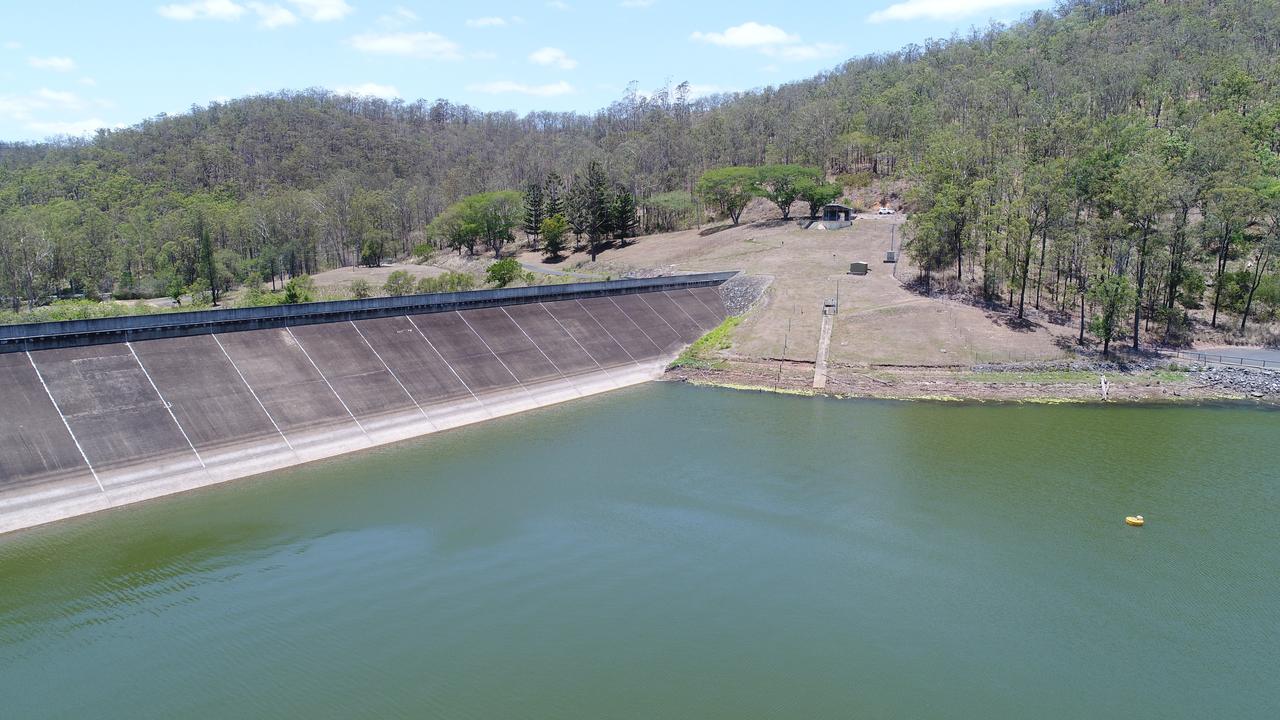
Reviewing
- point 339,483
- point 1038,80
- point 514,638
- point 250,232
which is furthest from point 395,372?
point 1038,80

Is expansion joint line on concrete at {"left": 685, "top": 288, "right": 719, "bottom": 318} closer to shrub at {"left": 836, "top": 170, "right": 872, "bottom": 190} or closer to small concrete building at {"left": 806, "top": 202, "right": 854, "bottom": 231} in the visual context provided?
small concrete building at {"left": 806, "top": 202, "right": 854, "bottom": 231}

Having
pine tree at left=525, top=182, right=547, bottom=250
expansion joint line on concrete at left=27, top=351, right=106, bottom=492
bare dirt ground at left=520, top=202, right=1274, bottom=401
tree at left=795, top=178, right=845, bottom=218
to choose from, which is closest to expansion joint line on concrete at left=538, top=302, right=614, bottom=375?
bare dirt ground at left=520, top=202, right=1274, bottom=401

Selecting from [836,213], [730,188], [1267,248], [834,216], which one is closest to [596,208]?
[730,188]

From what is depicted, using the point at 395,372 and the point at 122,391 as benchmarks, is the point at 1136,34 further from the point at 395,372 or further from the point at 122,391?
the point at 122,391

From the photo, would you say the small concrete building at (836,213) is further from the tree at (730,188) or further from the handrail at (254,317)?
the handrail at (254,317)

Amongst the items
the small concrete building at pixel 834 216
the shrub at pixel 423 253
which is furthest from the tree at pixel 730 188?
the shrub at pixel 423 253

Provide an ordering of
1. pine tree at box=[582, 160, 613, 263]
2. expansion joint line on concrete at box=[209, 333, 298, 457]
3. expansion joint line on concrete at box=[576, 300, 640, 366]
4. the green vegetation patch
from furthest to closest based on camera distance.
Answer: pine tree at box=[582, 160, 613, 263], expansion joint line on concrete at box=[576, 300, 640, 366], the green vegetation patch, expansion joint line on concrete at box=[209, 333, 298, 457]
